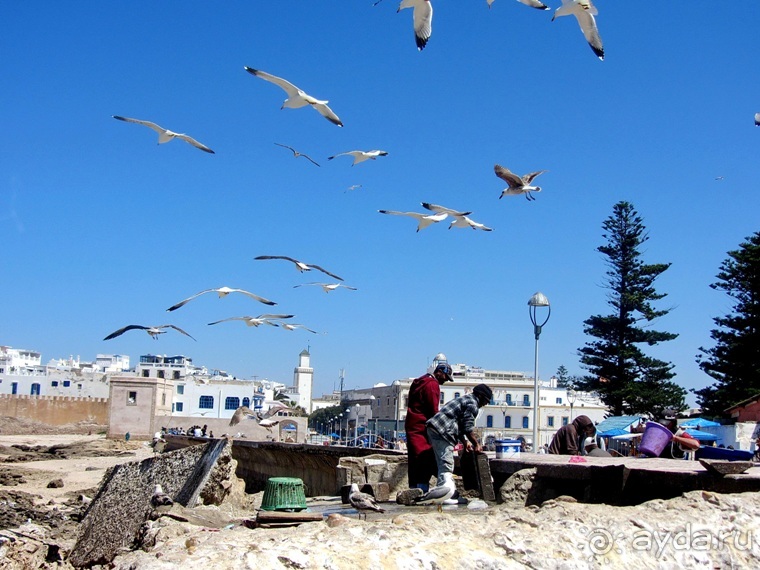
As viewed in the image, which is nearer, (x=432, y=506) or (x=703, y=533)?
(x=703, y=533)

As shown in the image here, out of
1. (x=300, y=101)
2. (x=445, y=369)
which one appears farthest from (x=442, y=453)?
(x=300, y=101)

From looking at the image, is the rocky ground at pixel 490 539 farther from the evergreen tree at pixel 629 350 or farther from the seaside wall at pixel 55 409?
the seaside wall at pixel 55 409

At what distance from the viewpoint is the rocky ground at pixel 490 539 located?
206 inches

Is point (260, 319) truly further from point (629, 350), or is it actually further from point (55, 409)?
point (55, 409)

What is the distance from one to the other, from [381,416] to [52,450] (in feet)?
164

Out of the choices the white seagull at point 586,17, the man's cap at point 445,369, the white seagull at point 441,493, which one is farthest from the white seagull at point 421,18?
the white seagull at point 441,493

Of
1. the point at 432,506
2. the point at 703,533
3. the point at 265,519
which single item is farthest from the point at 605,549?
the point at 265,519

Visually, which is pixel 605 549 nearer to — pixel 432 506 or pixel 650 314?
pixel 432 506

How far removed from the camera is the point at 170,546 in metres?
5.49

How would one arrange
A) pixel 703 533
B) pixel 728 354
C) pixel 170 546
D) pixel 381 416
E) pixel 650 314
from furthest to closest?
pixel 381 416, pixel 650 314, pixel 728 354, pixel 703 533, pixel 170 546

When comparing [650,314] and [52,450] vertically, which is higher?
[650,314]

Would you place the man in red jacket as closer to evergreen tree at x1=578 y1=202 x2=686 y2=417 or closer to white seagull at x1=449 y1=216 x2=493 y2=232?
white seagull at x1=449 y1=216 x2=493 y2=232

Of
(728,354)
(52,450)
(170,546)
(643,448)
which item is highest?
(728,354)

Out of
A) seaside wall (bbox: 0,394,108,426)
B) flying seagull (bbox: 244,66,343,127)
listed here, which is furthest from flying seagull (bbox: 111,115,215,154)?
seaside wall (bbox: 0,394,108,426)
